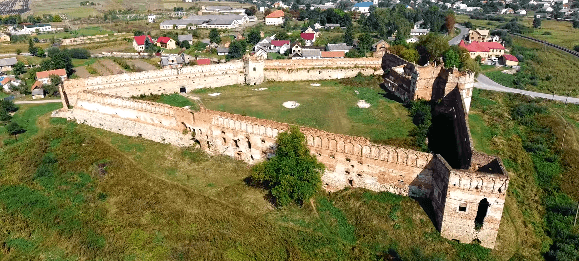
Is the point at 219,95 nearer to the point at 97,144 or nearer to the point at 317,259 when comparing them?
the point at 97,144

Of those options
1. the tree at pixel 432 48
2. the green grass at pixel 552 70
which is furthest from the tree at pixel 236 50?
the green grass at pixel 552 70

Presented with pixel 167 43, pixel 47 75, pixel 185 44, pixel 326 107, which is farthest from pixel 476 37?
pixel 47 75

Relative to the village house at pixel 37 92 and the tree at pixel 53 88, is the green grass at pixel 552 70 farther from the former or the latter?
the village house at pixel 37 92

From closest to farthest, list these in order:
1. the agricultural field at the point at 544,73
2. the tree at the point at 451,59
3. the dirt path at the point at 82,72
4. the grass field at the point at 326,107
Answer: the grass field at the point at 326,107, the tree at the point at 451,59, the agricultural field at the point at 544,73, the dirt path at the point at 82,72

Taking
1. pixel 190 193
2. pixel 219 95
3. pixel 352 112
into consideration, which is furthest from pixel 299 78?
pixel 190 193

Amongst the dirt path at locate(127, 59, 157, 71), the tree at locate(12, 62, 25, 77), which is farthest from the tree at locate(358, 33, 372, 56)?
the tree at locate(12, 62, 25, 77)

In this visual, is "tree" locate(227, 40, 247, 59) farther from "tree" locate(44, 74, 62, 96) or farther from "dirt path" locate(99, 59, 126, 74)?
"tree" locate(44, 74, 62, 96)
